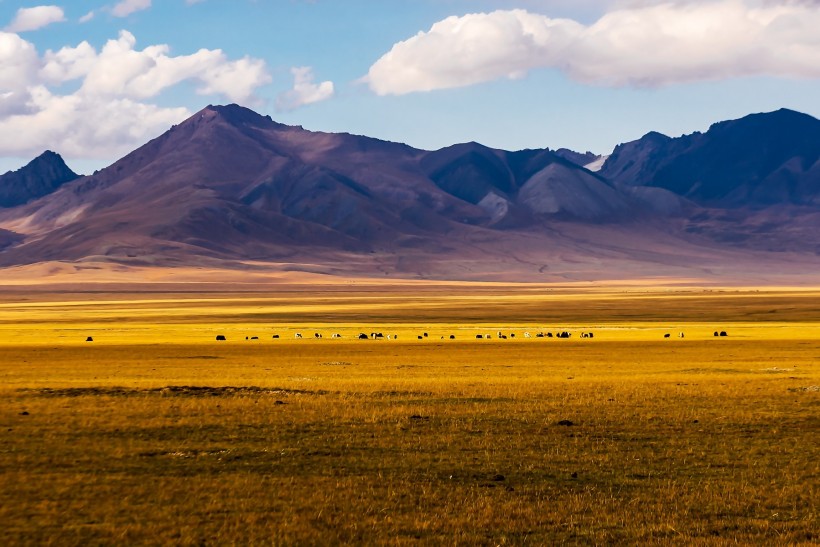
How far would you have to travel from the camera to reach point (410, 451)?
2183cm

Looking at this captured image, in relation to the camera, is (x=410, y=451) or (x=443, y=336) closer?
(x=410, y=451)

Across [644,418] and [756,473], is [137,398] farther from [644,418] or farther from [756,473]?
[756,473]

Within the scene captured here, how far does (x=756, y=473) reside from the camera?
19.3 meters

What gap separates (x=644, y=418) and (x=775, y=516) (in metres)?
10.7

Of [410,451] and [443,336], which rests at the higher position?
[410,451]

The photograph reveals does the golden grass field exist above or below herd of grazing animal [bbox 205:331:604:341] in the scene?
above

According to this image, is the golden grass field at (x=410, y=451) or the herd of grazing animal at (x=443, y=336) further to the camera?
the herd of grazing animal at (x=443, y=336)

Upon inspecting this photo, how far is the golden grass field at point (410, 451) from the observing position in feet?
51.0

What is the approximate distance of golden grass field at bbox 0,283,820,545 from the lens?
1555cm

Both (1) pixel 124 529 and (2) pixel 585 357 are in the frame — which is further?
(2) pixel 585 357

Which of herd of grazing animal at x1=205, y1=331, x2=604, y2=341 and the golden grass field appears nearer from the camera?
the golden grass field

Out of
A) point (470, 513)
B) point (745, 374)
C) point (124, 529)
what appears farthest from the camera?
point (745, 374)

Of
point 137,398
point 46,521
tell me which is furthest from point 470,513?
point 137,398

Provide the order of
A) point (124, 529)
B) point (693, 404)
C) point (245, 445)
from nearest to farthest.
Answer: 1. point (124, 529)
2. point (245, 445)
3. point (693, 404)
